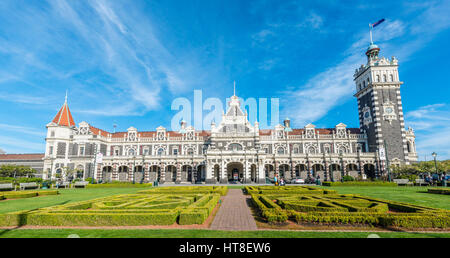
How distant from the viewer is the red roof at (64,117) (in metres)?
54.3

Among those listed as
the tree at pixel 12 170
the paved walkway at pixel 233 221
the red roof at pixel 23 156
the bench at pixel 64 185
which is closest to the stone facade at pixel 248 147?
the tree at pixel 12 170

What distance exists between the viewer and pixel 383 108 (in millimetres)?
49750

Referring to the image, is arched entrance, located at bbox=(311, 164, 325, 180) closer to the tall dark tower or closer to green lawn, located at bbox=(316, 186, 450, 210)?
the tall dark tower

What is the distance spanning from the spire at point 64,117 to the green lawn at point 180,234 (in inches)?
2134

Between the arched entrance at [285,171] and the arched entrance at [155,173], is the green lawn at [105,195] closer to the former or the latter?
the arched entrance at [285,171]

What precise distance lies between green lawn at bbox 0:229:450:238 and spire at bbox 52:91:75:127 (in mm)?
54194

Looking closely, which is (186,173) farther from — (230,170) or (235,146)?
(235,146)

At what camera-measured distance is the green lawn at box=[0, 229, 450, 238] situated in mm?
8578

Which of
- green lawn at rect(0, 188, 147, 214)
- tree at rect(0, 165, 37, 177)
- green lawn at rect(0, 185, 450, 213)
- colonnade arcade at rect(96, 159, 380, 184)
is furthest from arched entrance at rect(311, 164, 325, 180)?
tree at rect(0, 165, 37, 177)

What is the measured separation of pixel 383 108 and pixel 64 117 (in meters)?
75.0

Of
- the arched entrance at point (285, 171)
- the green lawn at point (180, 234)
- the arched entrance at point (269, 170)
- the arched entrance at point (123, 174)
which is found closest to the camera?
the green lawn at point (180, 234)

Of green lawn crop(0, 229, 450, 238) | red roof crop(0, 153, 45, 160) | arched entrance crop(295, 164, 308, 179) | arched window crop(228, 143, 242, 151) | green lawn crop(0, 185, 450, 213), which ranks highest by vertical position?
arched window crop(228, 143, 242, 151)
